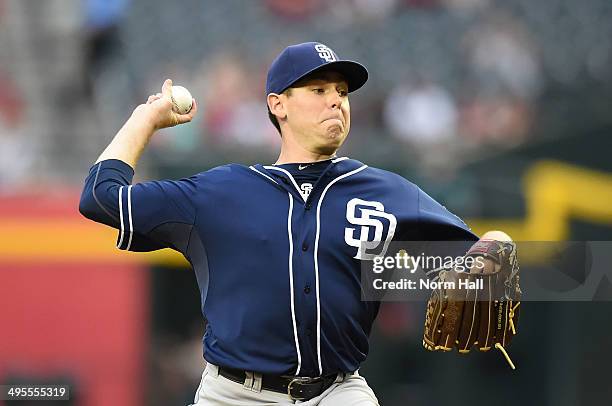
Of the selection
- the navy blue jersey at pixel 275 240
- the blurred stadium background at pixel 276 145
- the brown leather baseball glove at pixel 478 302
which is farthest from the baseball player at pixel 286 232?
the blurred stadium background at pixel 276 145

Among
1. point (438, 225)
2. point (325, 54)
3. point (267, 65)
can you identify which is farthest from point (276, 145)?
point (438, 225)

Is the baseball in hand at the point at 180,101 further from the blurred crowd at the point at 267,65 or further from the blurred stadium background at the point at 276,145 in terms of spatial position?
the blurred crowd at the point at 267,65

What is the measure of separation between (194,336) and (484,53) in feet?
13.4

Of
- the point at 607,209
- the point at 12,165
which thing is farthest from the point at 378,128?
the point at 12,165

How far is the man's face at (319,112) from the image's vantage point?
3.50m

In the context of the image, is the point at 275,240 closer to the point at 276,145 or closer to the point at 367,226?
the point at 367,226

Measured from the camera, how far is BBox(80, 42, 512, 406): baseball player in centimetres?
332

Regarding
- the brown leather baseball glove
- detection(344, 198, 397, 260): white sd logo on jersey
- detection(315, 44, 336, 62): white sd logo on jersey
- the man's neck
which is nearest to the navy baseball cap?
detection(315, 44, 336, 62): white sd logo on jersey

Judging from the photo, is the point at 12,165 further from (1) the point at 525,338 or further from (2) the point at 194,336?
(1) the point at 525,338

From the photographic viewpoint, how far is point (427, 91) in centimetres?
966

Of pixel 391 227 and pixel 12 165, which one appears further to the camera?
pixel 12 165

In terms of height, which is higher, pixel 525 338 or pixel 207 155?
pixel 207 155

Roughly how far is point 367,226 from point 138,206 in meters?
0.69

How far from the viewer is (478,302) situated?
350 centimetres
